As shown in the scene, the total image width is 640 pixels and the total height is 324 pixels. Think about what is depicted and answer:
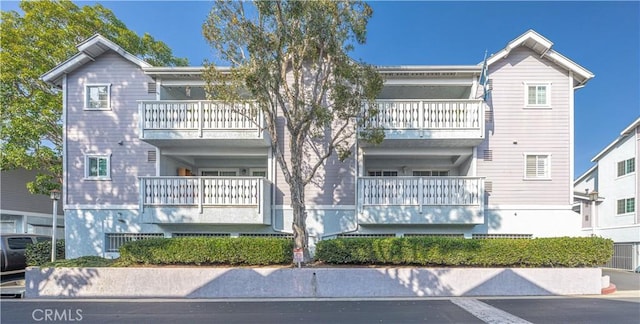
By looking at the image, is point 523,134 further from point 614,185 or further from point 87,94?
point 87,94

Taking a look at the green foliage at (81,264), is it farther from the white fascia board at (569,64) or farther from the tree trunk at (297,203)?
the white fascia board at (569,64)

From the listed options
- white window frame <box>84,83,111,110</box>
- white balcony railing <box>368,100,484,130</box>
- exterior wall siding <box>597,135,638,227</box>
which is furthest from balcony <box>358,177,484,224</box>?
exterior wall siding <box>597,135,638,227</box>

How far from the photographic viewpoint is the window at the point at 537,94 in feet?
45.0

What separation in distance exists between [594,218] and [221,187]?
23.6 metres

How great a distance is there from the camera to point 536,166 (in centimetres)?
1359

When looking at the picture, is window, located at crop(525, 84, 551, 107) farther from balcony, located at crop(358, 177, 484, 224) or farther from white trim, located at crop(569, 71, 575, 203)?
balcony, located at crop(358, 177, 484, 224)

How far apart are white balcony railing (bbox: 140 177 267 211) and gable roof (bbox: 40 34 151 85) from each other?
5133 millimetres

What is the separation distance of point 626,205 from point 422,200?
15.4 m

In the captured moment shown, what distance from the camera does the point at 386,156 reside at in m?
14.3

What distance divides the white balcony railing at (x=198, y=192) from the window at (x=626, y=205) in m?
20.6

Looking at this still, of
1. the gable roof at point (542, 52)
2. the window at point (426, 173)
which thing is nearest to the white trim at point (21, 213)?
the window at point (426, 173)

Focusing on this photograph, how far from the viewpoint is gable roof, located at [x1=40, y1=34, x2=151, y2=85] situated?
1355 cm

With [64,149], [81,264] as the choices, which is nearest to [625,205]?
[81,264]

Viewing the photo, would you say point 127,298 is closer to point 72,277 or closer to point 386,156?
point 72,277
